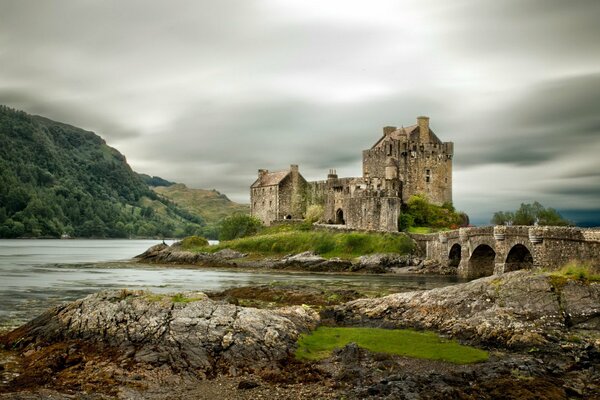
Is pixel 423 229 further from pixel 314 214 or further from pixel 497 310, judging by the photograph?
pixel 497 310

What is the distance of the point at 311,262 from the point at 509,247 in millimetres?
24324

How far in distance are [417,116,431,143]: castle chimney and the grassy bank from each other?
51.1 feet

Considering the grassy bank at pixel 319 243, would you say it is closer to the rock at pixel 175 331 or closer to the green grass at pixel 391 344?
the green grass at pixel 391 344

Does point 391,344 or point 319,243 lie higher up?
point 319,243

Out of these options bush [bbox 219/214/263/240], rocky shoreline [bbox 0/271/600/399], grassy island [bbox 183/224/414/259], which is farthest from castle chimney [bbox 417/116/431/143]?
rocky shoreline [bbox 0/271/600/399]

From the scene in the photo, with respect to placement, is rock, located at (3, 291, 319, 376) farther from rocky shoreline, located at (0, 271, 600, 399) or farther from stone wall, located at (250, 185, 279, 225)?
stone wall, located at (250, 185, 279, 225)

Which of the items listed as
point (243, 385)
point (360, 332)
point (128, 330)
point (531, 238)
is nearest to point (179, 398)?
point (243, 385)

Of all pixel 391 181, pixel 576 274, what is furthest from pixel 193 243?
pixel 576 274

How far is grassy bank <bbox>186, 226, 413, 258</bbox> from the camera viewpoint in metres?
63.0

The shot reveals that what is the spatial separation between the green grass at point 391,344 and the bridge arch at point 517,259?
2382cm

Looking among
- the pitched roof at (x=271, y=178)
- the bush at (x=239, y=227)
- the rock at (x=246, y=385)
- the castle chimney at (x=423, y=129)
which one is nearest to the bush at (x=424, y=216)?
the castle chimney at (x=423, y=129)

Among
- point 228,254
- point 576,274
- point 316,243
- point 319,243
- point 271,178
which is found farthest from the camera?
point 271,178

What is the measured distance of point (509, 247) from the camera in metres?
43.0

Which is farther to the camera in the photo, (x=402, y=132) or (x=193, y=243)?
(x=193, y=243)
